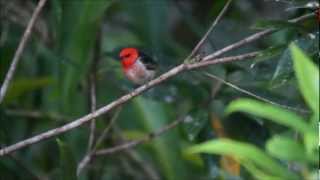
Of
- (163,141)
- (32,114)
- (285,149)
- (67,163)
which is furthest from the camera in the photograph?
(32,114)

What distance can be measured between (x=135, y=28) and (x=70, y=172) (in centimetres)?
189

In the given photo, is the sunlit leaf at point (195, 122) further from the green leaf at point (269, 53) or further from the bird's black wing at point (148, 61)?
the green leaf at point (269, 53)

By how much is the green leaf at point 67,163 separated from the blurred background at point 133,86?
50mm

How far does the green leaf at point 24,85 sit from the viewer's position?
3.97 metres

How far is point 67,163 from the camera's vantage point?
2.18 metres

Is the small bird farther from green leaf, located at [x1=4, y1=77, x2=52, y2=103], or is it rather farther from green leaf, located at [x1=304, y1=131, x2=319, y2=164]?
green leaf, located at [x1=304, y1=131, x2=319, y2=164]

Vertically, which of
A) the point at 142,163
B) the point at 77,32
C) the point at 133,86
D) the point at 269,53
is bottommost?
Answer: the point at 142,163

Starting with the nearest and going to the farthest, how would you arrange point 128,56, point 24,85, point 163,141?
point 128,56, point 163,141, point 24,85

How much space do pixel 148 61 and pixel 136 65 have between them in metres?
0.05

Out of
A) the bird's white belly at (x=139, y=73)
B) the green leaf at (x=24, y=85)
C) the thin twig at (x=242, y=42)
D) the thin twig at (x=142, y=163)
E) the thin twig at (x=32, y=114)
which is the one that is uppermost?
the thin twig at (x=242, y=42)

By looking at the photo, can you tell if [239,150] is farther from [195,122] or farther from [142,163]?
[142,163]

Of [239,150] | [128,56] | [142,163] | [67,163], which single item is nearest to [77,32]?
[128,56]

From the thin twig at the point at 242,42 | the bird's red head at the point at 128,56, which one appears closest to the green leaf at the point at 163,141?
the bird's red head at the point at 128,56

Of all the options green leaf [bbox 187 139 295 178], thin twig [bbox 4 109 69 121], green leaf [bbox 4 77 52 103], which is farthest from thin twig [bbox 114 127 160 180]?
green leaf [bbox 187 139 295 178]
